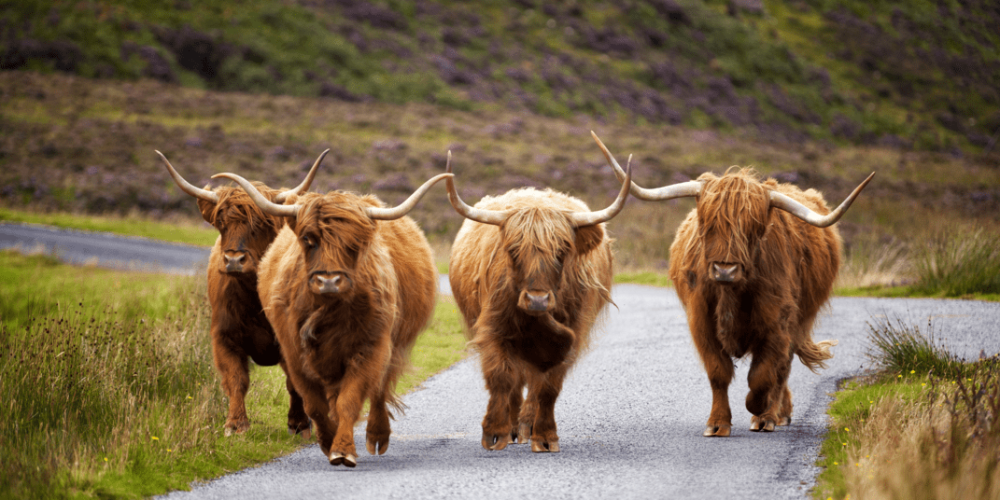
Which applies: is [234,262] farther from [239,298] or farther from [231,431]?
[231,431]

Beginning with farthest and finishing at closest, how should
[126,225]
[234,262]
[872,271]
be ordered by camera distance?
[126,225]
[872,271]
[234,262]

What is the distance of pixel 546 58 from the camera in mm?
55562

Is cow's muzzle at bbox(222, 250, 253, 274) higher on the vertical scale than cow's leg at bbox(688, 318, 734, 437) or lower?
higher

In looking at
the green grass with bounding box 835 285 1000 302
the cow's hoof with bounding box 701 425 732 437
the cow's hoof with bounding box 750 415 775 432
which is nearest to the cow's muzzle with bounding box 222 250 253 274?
the cow's hoof with bounding box 701 425 732 437

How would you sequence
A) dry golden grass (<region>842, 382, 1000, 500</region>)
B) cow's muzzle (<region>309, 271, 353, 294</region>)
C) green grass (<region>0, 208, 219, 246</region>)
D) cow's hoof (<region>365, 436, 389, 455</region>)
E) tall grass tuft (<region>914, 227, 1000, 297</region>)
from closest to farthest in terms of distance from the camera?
dry golden grass (<region>842, 382, 1000, 500</region>), cow's muzzle (<region>309, 271, 353, 294</region>), cow's hoof (<region>365, 436, 389, 455</region>), tall grass tuft (<region>914, 227, 1000, 297</region>), green grass (<region>0, 208, 219, 246</region>)

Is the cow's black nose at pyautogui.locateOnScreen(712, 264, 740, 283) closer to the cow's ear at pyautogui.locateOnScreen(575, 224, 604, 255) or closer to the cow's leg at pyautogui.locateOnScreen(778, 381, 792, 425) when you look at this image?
the cow's ear at pyautogui.locateOnScreen(575, 224, 604, 255)

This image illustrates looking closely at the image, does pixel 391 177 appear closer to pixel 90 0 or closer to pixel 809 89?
pixel 90 0

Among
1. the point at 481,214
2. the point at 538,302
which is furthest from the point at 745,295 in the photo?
the point at 481,214

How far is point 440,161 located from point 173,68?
65.7 ft

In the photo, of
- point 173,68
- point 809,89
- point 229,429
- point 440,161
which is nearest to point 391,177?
point 440,161

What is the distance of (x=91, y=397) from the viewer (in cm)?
604

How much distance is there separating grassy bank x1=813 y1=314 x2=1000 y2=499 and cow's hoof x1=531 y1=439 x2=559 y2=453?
65.0 inches

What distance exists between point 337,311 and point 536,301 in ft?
4.01

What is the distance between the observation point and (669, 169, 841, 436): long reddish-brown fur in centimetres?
619
